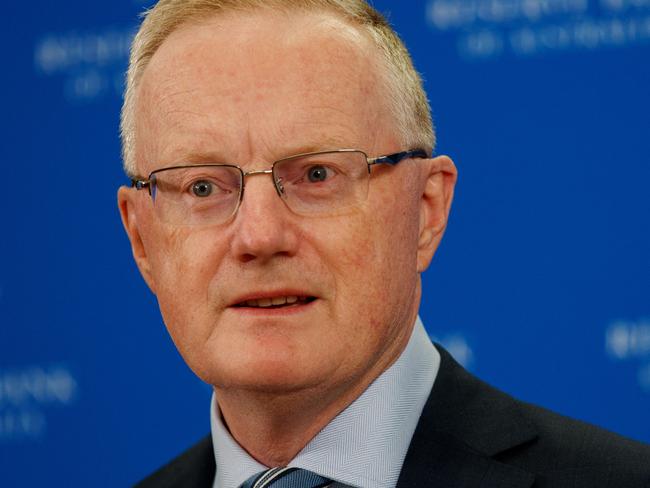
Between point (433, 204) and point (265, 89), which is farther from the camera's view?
point (433, 204)

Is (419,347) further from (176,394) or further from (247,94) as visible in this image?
(176,394)

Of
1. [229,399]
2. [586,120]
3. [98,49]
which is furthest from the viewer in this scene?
[98,49]

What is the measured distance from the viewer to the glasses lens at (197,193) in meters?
2.43

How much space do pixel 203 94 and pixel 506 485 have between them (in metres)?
1.08

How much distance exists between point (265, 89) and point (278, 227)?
0.31 meters

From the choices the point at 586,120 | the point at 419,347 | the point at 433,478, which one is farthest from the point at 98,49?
the point at 433,478

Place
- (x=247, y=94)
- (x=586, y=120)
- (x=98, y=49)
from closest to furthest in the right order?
(x=247, y=94), (x=586, y=120), (x=98, y=49)

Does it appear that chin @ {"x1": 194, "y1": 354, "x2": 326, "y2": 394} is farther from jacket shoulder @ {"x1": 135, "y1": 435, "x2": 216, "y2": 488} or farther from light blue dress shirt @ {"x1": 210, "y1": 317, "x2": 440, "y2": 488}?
jacket shoulder @ {"x1": 135, "y1": 435, "x2": 216, "y2": 488}

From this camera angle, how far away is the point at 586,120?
382 cm

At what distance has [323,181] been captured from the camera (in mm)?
2445

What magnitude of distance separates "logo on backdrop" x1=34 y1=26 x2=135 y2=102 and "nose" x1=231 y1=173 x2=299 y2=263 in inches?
78.1

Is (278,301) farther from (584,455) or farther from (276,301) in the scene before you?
(584,455)

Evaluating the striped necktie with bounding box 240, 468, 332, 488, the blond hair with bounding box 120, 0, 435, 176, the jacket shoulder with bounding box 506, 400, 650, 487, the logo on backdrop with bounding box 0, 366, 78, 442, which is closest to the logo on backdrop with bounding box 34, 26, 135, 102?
the logo on backdrop with bounding box 0, 366, 78, 442

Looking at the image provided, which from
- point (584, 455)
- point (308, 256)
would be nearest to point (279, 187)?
point (308, 256)
